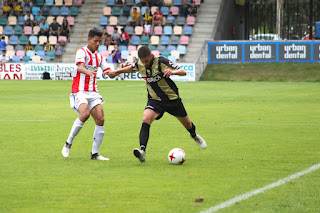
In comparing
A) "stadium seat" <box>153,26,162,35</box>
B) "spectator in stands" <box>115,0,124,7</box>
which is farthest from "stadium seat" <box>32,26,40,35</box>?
"stadium seat" <box>153,26,162,35</box>

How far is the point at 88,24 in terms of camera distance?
1687 inches

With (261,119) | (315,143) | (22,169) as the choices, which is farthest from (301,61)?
(22,169)

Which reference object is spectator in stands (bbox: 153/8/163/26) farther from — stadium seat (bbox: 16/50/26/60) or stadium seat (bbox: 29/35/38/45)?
stadium seat (bbox: 16/50/26/60)

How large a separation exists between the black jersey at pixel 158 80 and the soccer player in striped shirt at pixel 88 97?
668 mm

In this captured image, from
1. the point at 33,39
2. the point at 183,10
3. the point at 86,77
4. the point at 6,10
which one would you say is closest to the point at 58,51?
the point at 33,39

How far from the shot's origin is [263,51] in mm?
35375

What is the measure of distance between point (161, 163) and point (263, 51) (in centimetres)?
2727

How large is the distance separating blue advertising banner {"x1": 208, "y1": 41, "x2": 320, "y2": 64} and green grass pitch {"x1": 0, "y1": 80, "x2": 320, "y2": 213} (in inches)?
669

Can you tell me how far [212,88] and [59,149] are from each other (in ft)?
60.5

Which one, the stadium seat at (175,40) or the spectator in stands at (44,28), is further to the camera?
the spectator in stands at (44,28)

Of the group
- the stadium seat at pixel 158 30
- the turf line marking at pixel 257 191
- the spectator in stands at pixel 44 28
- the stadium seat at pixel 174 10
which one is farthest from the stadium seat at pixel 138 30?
the turf line marking at pixel 257 191

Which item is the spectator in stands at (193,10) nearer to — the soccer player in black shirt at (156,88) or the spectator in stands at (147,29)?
the spectator in stands at (147,29)

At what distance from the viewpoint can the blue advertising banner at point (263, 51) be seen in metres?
34.8

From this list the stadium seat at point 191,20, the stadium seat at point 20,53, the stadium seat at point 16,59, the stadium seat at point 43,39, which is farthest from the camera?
the stadium seat at point 43,39
